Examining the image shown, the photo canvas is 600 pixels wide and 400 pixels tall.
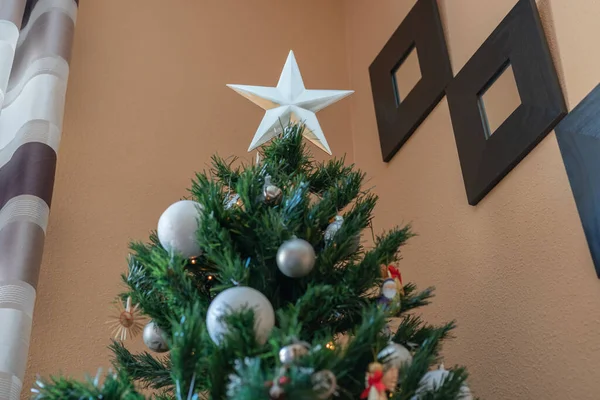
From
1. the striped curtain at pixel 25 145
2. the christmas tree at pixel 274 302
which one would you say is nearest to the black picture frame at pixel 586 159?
the christmas tree at pixel 274 302

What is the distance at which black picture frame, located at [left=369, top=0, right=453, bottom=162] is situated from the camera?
3.47ft

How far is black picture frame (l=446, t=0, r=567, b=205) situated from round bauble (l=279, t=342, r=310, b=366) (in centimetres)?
52

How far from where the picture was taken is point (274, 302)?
23.4 inches

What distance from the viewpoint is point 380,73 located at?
1235 mm

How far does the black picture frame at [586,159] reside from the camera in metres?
0.71

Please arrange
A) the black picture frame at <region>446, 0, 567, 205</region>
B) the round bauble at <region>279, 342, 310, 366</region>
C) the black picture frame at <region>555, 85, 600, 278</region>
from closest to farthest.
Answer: the round bauble at <region>279, 342, 310, 366</region> → the black picture frame at <region>555, 85, 600, 278</region> → the black picture frame at <region>446, 0, 567, 205</region>

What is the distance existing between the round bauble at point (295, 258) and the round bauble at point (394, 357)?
0.33ft

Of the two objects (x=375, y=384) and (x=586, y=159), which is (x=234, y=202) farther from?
(x=586, y=159)

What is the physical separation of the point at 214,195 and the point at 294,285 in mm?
119

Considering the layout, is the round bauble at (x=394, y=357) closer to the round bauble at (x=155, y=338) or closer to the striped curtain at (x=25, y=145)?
the round bauble at (x=155, y=338)

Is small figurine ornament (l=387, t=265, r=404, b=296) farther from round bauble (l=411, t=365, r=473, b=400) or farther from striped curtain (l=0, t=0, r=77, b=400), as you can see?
striped curtain (l=0, t=0, r=77, b=400)

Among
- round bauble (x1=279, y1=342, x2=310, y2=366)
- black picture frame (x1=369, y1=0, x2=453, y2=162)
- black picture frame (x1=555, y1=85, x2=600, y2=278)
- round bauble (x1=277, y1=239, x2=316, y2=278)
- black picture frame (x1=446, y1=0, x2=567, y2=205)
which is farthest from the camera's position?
black picture frame (x1=369, y1=0, x2=453, y2=162)

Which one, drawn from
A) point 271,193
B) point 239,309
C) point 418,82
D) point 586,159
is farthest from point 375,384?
point 418,82

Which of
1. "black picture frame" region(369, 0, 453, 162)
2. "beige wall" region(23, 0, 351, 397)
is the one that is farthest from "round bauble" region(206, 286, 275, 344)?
"black picture frame" region(369, 0, 453, 162)
